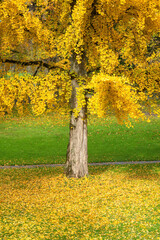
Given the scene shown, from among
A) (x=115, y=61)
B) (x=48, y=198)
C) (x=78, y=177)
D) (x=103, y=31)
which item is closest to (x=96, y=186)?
(x=78, y=177)

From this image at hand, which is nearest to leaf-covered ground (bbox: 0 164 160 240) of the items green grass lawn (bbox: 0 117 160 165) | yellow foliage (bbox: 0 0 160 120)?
yellow foliage (bbox: 0 0 160 120)

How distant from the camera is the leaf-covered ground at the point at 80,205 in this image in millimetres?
8545

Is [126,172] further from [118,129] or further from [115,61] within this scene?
[118,129]

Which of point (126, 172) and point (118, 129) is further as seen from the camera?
point (118, 129)

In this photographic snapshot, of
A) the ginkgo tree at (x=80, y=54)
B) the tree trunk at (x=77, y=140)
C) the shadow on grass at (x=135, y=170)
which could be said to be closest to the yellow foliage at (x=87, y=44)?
the ginkgo tree at (x=80, y=54)

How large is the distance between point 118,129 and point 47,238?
2171 centimetres

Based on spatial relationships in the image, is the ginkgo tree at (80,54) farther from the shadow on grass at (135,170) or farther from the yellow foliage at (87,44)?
the shadow on grass at (135,170)

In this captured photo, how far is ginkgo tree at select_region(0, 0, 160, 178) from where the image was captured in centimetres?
1179

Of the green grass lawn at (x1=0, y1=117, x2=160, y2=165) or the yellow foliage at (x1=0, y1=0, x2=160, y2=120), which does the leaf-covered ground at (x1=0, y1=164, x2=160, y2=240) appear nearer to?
the yellow foliage at (x1=0, y1=0, x2=160, y2=120)

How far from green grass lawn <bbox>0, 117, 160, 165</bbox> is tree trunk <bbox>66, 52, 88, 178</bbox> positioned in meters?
1.58

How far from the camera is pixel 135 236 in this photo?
26.9 feet

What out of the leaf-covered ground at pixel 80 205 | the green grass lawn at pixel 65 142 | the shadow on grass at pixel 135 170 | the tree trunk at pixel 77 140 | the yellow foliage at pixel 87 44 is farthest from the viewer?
the green grass lawn at pixel 65 142

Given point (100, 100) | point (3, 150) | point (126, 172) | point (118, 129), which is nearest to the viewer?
point (100, 100)

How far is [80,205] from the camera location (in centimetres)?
1074
